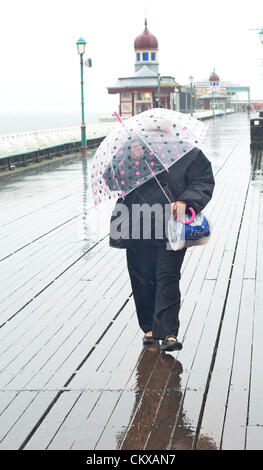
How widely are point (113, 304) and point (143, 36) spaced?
87.8m

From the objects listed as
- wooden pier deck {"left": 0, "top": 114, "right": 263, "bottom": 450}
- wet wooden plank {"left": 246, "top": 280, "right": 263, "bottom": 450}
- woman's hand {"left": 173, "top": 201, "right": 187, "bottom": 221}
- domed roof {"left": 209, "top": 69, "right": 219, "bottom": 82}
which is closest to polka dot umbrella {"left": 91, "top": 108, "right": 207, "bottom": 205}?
woman's hand {"left": 173, "top": 201, "right": 187, "bottom": 221}

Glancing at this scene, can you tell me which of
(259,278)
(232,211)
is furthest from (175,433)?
(232,211)

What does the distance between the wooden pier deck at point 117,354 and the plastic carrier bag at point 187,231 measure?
2.75ft

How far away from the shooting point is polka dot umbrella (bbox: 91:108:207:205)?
5.14 metres

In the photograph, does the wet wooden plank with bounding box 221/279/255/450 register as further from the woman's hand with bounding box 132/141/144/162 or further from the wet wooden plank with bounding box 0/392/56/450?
the woman's hand with bounding box 132/141/144/162

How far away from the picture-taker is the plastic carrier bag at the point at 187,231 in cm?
515

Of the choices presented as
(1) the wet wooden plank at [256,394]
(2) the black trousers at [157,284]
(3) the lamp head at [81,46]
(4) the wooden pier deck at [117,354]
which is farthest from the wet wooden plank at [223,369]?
(3) the lamp head at [81,46]

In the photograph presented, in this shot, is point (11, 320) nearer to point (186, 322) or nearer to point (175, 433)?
point (186, 322)

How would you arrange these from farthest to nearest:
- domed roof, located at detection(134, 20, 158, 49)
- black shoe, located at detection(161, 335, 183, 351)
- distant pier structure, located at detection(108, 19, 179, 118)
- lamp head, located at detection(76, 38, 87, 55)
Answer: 1. domed roof, located at detection(134, 20, 158, 49)
2. distant pier structure, located at detection(108, 19, 179, 118)
3. lamp head, located at detection(76, 38, 87, 55)
4. black shoe, located at detection(161, 335, 183, 351)

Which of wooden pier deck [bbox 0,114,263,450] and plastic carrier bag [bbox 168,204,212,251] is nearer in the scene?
wooden pier deck [bbox 0,114,263,450]

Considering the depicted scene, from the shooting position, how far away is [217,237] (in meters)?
9.84

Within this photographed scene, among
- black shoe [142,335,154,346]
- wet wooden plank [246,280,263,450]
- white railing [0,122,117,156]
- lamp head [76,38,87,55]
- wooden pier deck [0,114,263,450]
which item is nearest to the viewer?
wet wooden plank [246,280,263,450]

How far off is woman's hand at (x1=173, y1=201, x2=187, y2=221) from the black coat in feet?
0.09

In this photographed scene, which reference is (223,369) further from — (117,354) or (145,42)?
(145,42)
